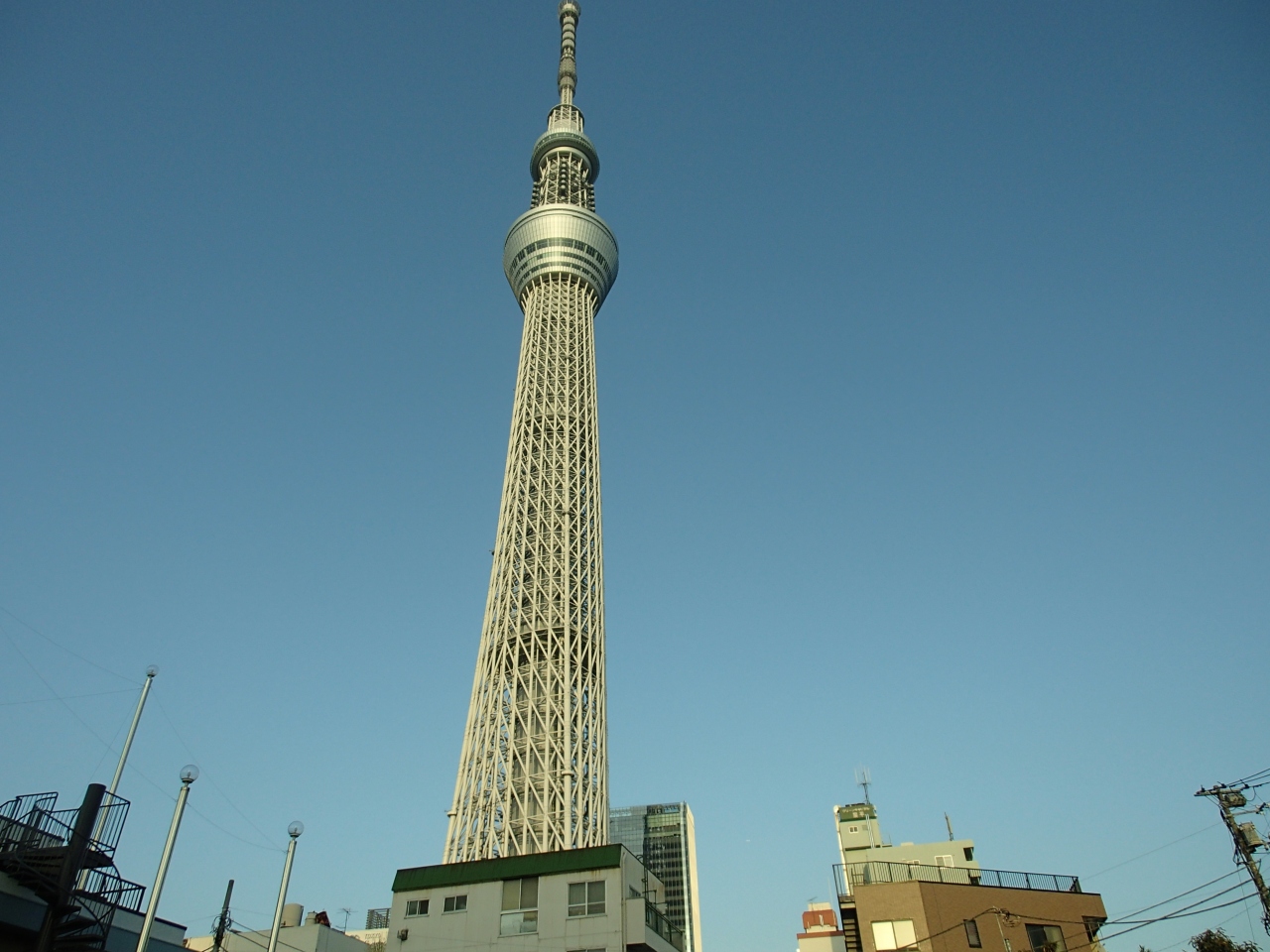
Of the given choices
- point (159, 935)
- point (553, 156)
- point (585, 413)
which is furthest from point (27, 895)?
point (553, 156)

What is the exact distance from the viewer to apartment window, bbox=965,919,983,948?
3120 centimetres

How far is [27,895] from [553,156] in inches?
2665

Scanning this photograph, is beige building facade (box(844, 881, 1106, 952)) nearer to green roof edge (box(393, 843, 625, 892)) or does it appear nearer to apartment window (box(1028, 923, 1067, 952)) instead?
apartment window (box(1028, 923, 1067, 952))

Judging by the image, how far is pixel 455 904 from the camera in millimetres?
33656

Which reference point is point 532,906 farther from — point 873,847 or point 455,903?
point 873,847

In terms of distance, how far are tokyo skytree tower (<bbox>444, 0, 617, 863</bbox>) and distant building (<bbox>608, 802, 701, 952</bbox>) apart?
124359 millimetres

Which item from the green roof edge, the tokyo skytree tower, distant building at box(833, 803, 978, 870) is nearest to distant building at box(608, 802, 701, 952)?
distant building at box(833, 803, 978, 870)

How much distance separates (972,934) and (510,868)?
15438 mm

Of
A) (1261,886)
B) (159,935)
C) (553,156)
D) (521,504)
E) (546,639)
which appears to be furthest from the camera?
(553,156)

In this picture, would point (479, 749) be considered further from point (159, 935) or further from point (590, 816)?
point (159, 935)

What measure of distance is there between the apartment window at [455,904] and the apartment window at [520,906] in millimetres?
1537

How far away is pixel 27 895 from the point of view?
24391mm

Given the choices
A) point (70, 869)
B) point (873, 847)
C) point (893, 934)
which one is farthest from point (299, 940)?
point (873, 847)

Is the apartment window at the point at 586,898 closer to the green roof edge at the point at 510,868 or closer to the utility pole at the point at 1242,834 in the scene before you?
the green roof edge at the point at 510,868
